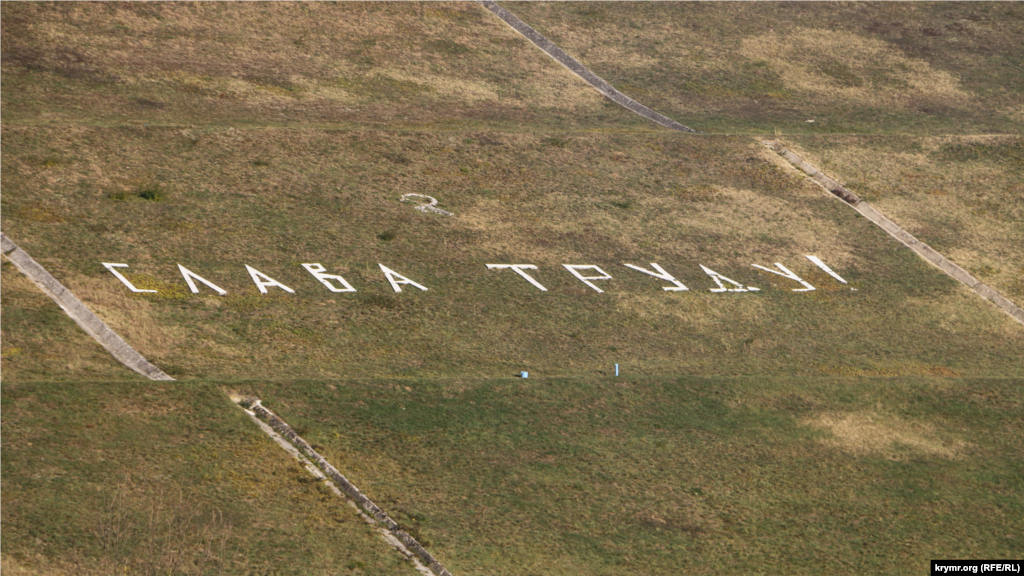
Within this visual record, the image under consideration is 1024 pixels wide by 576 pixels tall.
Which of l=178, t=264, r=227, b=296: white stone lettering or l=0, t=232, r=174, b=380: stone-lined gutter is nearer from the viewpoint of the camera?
l=0, t=232, r=174, b=380: stone-lined gutter

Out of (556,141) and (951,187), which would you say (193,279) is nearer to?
(556,141)

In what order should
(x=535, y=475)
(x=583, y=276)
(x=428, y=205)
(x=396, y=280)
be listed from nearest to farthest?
(x=535, y=475) < (x=396, y=280) < (x=583, y=276) < (x=428, y=205)

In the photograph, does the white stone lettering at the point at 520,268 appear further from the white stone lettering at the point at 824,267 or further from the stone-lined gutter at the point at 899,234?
the stone-lined gutter at the point at 899,234

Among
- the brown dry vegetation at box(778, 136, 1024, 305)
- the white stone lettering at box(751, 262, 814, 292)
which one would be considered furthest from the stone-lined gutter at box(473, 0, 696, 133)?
the white stone lettering at box(751, 262, 814, 292)

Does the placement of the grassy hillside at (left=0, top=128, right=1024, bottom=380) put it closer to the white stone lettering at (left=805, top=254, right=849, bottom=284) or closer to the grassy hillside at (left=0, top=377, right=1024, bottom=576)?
the white stone lettering at (left=805, top=254, right=849, bottom=284)

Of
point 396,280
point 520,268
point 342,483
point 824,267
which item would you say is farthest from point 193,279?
point 824,267

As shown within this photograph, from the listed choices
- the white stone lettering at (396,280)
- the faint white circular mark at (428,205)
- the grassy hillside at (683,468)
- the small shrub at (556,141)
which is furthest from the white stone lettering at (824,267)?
the white stone lettering at (396,280)
